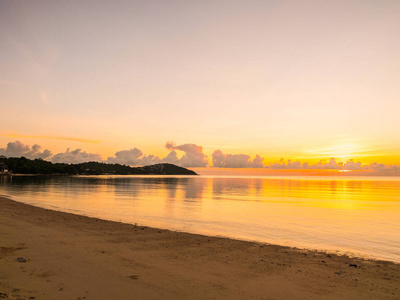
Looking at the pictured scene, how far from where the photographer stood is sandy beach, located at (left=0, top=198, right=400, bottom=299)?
826cm

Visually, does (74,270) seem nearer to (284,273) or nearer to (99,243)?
(99,243)

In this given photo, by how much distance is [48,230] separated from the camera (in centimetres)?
1653

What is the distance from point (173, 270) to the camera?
1023 centimetres

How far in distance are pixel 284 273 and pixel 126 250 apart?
24.1 feet

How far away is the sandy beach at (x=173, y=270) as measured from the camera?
826cm

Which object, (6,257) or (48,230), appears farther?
(48,230)

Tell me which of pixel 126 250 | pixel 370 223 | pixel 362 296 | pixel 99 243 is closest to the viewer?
pixel 362 296

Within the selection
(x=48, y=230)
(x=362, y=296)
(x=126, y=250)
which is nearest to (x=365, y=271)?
(x=362, y=296)

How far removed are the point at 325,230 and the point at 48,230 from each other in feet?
69.6

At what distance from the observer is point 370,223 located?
86.3 ft

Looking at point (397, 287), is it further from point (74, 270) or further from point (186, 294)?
point (74, 270)

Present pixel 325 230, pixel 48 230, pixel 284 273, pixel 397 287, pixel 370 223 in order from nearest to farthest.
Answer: pixel 397 287, pixel 284 273, pixel 48 230, pixel 325 230, pixel 370 223

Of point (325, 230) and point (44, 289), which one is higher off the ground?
point (44, 289)

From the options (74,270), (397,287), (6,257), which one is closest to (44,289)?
(74,270)
